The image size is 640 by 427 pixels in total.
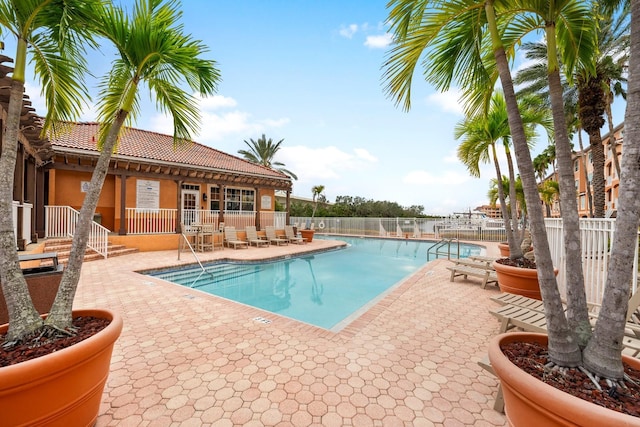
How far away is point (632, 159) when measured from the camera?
166 cm

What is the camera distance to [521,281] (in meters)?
4.74

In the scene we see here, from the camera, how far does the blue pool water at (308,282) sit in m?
6.30

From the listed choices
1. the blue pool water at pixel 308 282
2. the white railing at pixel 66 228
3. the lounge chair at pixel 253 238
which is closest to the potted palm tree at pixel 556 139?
the blue pool water at pixel 308 282

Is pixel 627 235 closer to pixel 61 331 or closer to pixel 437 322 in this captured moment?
pixel 437 322

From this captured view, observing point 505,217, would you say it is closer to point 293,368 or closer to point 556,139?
point 556,139

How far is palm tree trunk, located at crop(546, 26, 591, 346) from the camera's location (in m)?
2.00

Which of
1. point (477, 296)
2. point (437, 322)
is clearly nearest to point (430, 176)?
point (477, 296)

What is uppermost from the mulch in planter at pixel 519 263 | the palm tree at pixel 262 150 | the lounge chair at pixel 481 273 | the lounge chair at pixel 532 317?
the palm tree at pixel 262 150

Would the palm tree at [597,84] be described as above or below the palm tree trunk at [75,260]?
above

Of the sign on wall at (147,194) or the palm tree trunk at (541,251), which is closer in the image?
the palm tree trunk at (541,251)

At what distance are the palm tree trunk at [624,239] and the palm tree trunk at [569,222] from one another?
25 centimetres

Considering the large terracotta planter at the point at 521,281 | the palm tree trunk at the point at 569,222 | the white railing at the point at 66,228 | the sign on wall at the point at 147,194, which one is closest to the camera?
the palm tree trunk at the point at 569,222

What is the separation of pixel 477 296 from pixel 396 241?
555 inches

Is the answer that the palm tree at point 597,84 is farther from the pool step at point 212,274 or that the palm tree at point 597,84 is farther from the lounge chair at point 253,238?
the lounge chair at point 253,238
